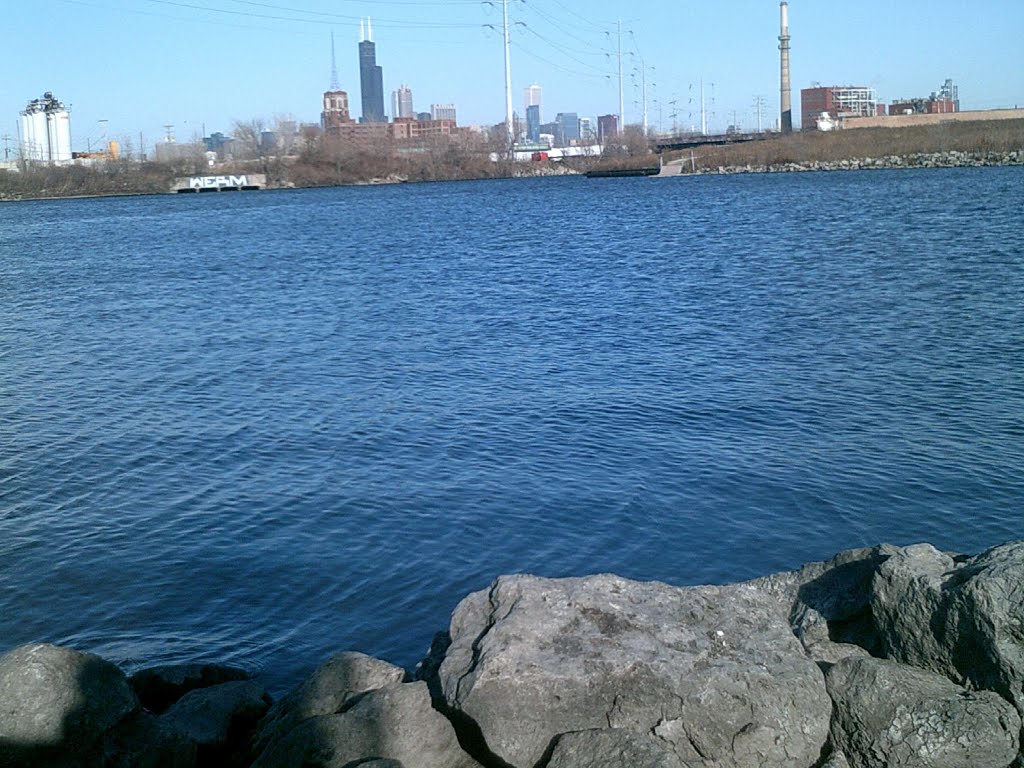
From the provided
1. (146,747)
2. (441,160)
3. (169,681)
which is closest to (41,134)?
(441,160)

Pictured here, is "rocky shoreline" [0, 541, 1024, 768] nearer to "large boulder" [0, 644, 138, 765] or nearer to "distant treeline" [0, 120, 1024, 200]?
"large boulder" [0, 644, 138, 765]

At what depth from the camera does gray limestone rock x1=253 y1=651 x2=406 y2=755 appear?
5152mm

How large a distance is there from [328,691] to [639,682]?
154 centimetres

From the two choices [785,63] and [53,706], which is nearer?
[53,706]

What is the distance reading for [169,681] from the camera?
6.38 meters

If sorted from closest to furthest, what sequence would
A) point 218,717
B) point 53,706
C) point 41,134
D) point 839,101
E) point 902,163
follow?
point 53,706, point 218,717, point 902,163, point 41,134, point 839,101

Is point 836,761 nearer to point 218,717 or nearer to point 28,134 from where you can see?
point 218,717

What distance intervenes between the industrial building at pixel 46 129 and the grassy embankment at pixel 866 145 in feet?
232

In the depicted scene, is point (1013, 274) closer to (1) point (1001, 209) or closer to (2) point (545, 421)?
(2) point (545, 421)

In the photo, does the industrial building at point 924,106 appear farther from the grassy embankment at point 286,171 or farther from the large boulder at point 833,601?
the large boulder at point 833,601

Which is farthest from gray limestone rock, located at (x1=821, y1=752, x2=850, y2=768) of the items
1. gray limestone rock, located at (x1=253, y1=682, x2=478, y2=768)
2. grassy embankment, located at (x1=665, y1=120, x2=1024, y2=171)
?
grassy embankment, located at (x1=665, y1=120, x2=1024, y2=171)

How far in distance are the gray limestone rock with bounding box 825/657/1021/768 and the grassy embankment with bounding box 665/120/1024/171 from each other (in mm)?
84392

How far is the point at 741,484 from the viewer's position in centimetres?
1036

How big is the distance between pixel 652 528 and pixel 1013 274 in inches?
686
